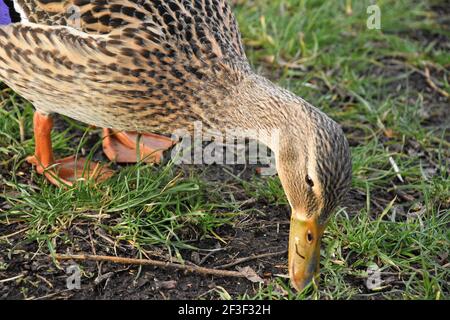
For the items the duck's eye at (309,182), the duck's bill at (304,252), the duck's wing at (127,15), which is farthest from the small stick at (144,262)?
the duck's wing at (127,15)

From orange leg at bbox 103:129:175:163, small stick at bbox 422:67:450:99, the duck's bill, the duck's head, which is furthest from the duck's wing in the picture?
small stick at bbox 422:67:450:99

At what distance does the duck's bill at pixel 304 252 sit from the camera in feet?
14.7

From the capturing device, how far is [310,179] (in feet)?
14.5

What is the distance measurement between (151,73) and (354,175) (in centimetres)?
169

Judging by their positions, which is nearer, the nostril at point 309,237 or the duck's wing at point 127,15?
the nostril at point 309,237

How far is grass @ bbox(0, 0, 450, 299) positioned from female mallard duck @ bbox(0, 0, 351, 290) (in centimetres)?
43

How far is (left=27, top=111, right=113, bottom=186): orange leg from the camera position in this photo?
17.3 feet

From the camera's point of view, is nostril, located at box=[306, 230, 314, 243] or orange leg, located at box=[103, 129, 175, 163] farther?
orange leg, located at box=[103, 129, 175, 163]

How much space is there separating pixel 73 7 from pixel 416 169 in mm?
2607

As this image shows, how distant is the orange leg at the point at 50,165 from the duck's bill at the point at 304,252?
1.41 meters

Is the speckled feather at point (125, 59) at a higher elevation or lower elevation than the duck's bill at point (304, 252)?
higher

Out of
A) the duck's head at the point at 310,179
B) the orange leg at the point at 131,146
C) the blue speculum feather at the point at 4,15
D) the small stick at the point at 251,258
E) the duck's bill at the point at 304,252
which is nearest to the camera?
the duck's head at the point at 310,179

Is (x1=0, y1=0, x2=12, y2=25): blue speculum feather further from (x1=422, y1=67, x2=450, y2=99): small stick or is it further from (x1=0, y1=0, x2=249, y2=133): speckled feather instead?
(x1=422, y1=67, x2=450, y2=99): small stick

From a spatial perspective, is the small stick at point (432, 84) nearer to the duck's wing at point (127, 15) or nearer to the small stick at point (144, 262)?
the duck's wing at point (127, 15)
